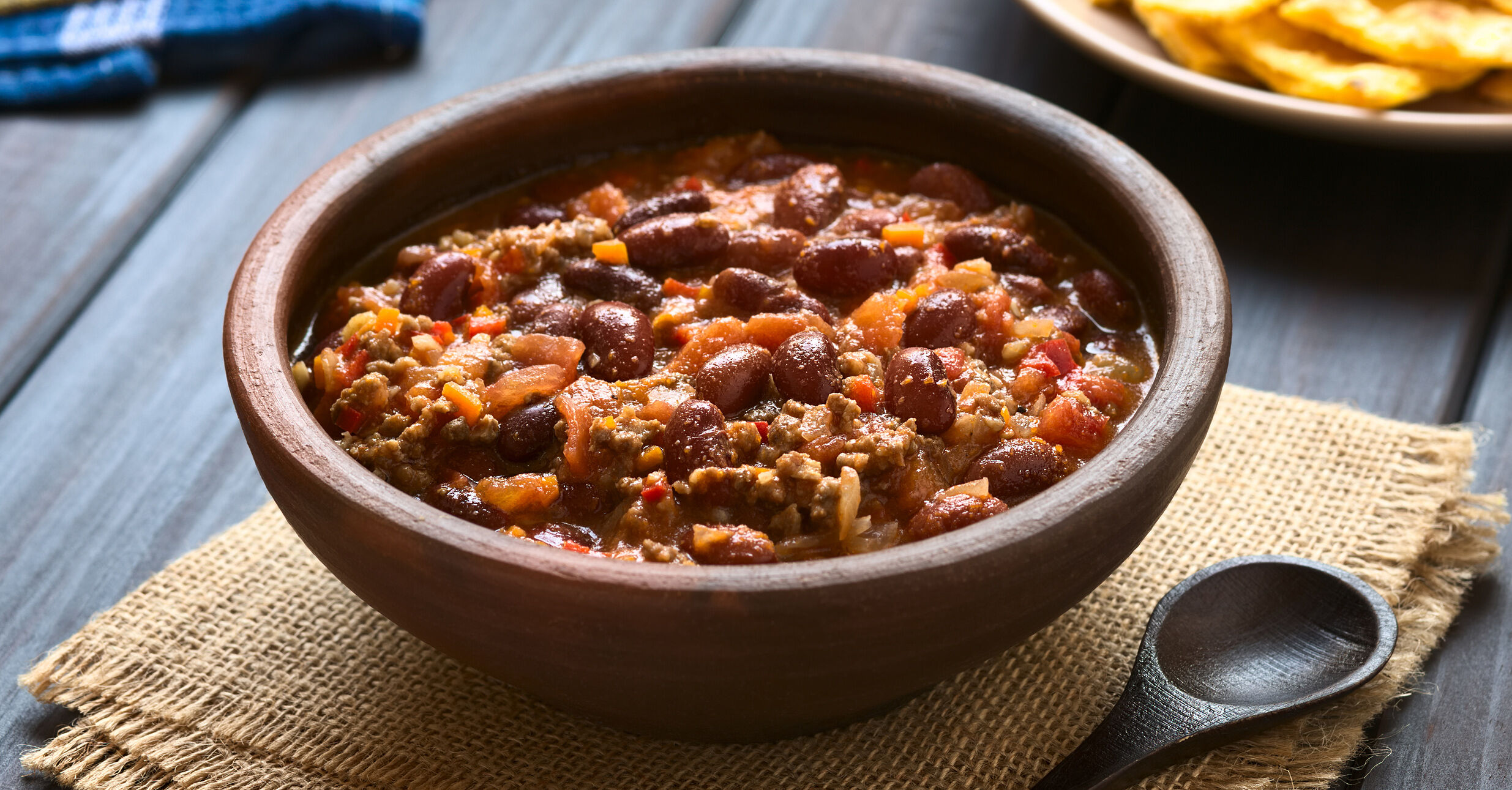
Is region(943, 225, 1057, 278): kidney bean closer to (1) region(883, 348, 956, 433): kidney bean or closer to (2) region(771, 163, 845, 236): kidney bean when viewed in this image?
(2) region(771, 163, 845, 236): kidney bean

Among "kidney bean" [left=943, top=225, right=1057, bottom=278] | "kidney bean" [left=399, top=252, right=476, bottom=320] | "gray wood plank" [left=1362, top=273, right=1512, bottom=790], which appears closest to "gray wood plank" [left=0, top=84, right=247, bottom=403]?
"kidney bean" [left=399, top=252, right=476, bottom=320]

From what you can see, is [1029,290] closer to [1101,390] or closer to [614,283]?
[1101,390]

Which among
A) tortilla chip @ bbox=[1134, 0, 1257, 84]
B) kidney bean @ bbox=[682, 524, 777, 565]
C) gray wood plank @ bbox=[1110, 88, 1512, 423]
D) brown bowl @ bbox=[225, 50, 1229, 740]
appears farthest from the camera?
tortilla chip @ bbox=[1134, 0, 1257, 84]

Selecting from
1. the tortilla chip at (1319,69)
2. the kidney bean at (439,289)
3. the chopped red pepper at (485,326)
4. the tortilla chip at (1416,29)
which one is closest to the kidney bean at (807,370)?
the chopped red pepper at (485,326)

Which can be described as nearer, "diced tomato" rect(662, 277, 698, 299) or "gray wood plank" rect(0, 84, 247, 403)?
"diced tomato" rect(662, 277, 698, 299)

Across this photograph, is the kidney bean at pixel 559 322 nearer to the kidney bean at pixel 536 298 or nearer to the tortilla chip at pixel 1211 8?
the kidney bean at pixel 536 298

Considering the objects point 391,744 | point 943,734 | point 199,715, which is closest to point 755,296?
point 943,734
